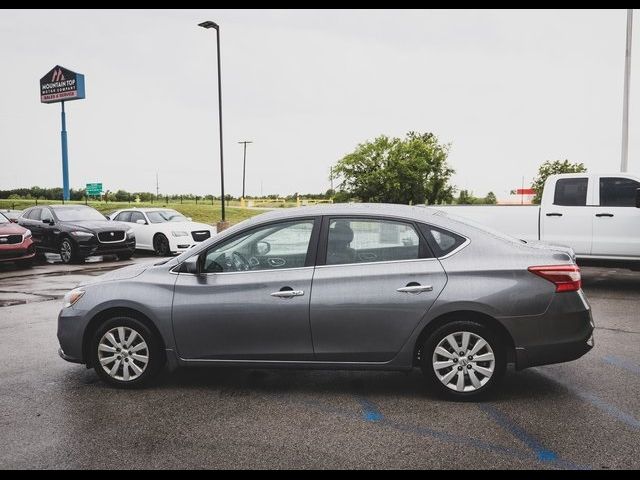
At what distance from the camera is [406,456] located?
3.83 m

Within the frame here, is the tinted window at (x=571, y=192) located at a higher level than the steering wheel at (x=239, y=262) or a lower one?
higher

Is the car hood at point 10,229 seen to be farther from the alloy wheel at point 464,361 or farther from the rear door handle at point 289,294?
the alloy wheel at point 464,361

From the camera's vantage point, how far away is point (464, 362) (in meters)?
4.83

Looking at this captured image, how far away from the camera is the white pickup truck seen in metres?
11.2

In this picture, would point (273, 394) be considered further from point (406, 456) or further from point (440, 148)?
point (440, 148)

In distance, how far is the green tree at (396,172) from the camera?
77.9m

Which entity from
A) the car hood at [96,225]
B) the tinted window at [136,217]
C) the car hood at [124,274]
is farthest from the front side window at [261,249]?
the tinted window at [136,217]

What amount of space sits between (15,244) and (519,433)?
50.4 feet

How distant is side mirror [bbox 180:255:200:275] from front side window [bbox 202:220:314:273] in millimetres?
74

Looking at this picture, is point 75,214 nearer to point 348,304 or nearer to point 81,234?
point 81,234

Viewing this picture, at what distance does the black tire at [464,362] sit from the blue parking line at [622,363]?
1.76m

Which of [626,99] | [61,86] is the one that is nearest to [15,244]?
[626,99]

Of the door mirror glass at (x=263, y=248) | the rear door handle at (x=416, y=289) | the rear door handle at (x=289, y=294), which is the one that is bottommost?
the rear door handle at (x=289, y=294)

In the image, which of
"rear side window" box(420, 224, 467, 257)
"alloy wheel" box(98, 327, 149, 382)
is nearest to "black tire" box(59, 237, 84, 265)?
"alloy wheel" box(98, 327, 149, 382)
